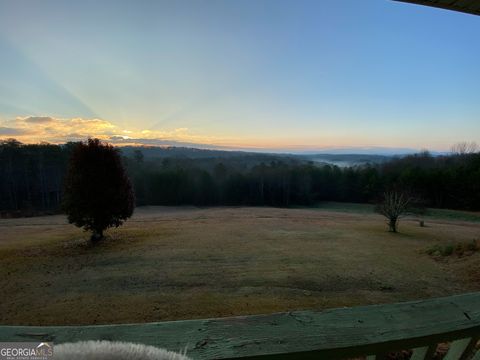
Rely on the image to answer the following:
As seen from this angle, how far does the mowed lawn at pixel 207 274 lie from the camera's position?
7918 mm

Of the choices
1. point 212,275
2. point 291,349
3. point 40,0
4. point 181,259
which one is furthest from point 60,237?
point 291,349

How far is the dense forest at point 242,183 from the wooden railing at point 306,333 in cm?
3640

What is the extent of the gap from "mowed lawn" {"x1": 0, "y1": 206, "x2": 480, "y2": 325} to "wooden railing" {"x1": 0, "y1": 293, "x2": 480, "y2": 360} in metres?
6.83

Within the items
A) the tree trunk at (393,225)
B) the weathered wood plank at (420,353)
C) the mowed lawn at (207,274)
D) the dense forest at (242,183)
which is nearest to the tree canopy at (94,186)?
the mowed lawn at (207,274)

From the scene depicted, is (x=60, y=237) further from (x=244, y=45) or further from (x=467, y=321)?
(x=467, y=321)

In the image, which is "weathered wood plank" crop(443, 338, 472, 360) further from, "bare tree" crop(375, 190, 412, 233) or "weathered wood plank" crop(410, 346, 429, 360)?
"bare tree" crop(375, 190, 412, 233)

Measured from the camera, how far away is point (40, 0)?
7.76 meters

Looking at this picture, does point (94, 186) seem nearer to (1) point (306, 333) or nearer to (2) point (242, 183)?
(1) point (306, 333)

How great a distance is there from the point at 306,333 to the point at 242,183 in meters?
49.6

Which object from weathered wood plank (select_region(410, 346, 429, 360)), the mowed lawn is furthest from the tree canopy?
weathered wood plank (select_region(410, 346, 429, 360))

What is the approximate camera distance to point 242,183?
50562 millimetres

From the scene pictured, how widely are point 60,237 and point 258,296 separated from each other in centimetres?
1597

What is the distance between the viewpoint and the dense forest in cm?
4116

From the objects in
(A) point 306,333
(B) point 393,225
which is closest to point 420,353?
(A) point 306,333
